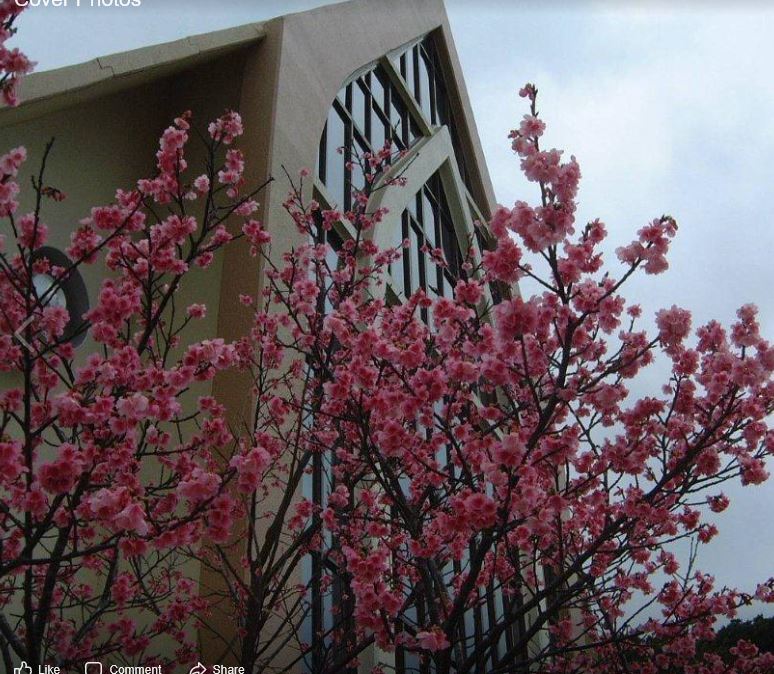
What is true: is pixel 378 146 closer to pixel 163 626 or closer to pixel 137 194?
pixel 137 194

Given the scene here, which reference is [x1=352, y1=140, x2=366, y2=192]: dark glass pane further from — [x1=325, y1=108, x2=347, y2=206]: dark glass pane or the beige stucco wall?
the beige stucco wall

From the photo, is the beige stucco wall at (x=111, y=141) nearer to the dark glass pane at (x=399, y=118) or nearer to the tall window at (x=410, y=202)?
the tall window at (x=410, y=202)

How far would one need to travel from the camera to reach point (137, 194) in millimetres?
4359

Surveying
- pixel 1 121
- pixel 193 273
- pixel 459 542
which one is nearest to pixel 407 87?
pixel 193 273

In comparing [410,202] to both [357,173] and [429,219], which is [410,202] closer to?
[429,219]

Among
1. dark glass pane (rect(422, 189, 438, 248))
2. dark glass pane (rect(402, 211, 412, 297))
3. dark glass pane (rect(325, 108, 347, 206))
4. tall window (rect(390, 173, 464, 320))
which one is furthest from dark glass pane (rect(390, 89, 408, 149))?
dark glass pane (rect(325, 108, 347, 206))

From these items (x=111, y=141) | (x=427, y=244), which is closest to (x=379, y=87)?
(x=427, y=244)

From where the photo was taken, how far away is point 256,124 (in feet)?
26.3

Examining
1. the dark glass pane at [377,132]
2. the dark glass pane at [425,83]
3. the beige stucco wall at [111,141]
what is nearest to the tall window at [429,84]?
the dark glass pane at [425,83]

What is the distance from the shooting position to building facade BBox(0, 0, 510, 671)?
5.98 meters

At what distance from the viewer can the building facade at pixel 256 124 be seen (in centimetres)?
598

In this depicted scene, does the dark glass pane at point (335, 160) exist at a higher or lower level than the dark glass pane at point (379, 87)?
lower

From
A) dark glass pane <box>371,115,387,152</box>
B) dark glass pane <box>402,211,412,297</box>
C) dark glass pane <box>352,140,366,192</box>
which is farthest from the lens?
dark glass pane <box>371,115,387,152</box>

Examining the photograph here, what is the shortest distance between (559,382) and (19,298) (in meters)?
3.19
